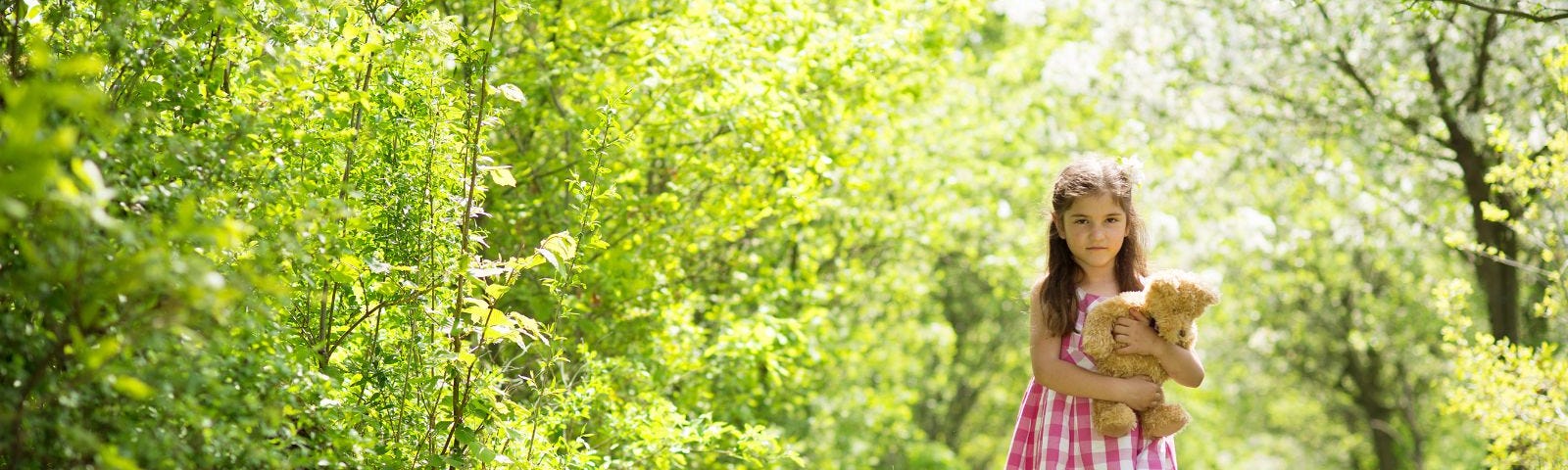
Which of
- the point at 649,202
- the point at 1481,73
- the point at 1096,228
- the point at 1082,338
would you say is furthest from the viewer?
the point at 1481,73

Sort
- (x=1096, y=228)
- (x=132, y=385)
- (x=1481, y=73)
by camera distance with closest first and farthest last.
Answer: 1. (x=132, y=385)
2. (x=1096, y=228)
3. (x=1481, y=73)

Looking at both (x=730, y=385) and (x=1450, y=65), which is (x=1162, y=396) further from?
(x=1450, y=65)

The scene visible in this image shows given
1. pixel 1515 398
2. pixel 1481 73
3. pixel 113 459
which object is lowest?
pixel 113 459

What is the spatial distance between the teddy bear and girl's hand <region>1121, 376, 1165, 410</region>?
0.07 ft

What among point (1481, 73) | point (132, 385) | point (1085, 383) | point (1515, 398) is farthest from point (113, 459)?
point (1481, 73)

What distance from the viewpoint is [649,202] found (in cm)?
628

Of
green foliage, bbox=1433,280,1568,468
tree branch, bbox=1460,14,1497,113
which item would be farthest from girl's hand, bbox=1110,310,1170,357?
tree branch, bbox=1460,14,1497,113

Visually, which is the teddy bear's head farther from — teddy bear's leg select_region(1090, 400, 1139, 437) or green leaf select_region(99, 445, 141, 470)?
green leaf select_region(99, 445, 141, 470)

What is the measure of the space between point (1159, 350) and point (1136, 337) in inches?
3.4

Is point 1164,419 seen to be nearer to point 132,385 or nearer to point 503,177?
point 503,177

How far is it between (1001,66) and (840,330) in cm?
423

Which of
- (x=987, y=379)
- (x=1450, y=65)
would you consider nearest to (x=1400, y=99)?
(x=1450, y=65)

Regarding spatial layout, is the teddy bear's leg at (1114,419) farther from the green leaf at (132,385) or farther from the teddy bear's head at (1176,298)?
the green leaf at (132,385)

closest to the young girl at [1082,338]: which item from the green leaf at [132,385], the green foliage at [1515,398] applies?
the green foliage at [1515,398]
